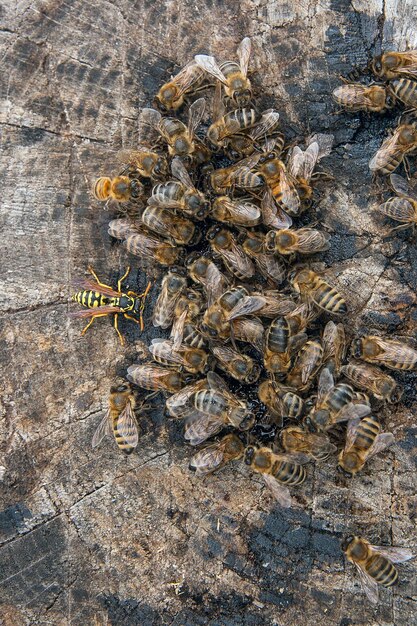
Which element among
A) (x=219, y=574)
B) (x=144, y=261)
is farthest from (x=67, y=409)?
(x=219, y=574)

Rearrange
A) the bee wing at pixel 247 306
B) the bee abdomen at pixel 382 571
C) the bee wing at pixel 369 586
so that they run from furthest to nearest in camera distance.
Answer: the bee wing at pixel 247 306 → the bee wing at pixel 369 586 → the bee abdomen at pixel 382 571

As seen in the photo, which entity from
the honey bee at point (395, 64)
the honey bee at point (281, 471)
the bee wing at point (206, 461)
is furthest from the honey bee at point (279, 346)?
the honey bee at point (395, 64)

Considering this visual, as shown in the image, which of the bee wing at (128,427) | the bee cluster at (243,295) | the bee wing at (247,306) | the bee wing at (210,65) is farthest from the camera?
the bee wing at (210,65)

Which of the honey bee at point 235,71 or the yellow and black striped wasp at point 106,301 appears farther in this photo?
the honey bee at point 235,71

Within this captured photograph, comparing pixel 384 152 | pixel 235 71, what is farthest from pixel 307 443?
pixel 235 71

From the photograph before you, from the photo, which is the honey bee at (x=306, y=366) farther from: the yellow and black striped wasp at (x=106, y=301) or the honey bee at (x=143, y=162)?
the honey bee at (x=143, y=162)
